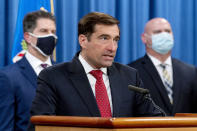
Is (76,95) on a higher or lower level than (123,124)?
lower

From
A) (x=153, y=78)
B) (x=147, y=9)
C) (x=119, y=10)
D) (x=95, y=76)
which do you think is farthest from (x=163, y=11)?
(x=95, y=76)

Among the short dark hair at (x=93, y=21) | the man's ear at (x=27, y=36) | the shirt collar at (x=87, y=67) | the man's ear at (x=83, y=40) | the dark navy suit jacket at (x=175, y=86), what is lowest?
the dark navy suit jacket at (x=175, y=86)

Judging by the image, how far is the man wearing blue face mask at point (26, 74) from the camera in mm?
3303

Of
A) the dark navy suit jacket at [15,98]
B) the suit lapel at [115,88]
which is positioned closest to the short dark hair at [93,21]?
the suit lapel at [115,88]

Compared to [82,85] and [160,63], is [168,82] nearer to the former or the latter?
[160,63]

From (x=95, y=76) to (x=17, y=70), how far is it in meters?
0.98

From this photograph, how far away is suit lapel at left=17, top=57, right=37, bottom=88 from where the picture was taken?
3.50m

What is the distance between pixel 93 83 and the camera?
2746 millimetres

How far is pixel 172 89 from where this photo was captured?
172 inches

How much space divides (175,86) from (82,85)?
1.90m

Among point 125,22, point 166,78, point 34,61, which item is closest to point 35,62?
point 34,61

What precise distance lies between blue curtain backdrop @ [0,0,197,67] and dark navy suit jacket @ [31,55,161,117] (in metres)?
1.64

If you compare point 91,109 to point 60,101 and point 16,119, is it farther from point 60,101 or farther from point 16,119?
point 16,119

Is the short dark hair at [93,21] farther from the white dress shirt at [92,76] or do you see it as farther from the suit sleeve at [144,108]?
the suit sleeve at [144,108]
